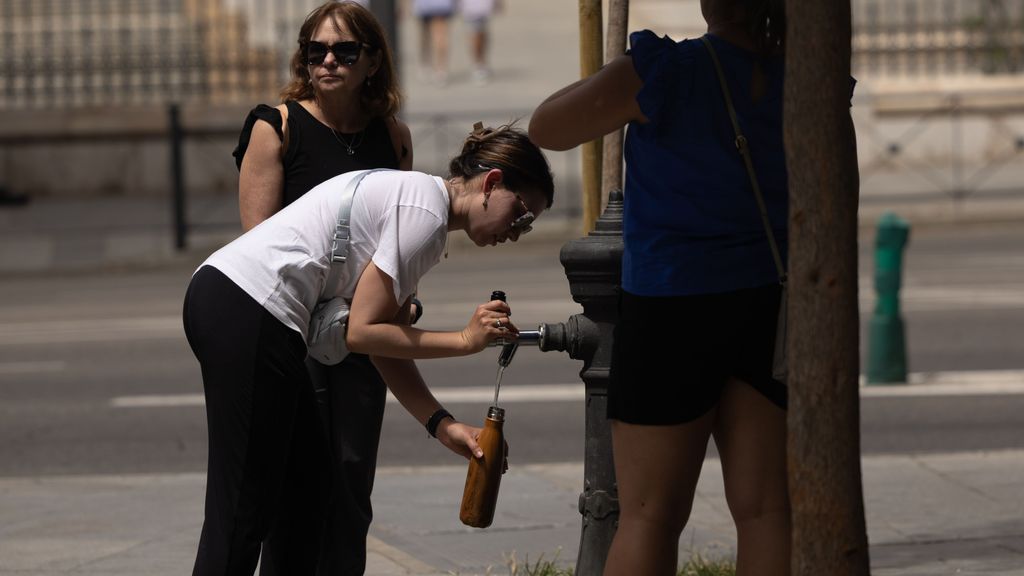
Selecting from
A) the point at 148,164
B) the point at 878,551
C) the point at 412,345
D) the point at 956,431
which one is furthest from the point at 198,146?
the point at 412,345

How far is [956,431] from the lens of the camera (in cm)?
820

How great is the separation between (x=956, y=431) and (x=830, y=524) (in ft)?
17.2

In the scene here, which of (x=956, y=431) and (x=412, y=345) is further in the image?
(x=956, y=431)

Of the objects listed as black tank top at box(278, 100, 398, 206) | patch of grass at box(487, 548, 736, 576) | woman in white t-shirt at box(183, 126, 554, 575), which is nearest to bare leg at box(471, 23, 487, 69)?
patch of grass at box(487, 548, 736, 576)

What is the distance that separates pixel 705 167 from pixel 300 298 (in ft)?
3.30

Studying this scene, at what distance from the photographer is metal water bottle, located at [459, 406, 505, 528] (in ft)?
12.7

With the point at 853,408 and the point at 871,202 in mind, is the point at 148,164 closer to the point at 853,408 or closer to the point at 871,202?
the point at 871,202

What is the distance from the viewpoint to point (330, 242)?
3822 millimetres

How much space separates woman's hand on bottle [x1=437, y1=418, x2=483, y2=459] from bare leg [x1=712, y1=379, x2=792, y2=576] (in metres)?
0.65

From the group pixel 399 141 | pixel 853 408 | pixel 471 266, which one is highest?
pixel 399 141

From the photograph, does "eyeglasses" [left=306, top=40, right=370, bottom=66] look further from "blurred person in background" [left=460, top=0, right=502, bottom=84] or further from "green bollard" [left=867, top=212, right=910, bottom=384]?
"blurred person in background" [left=460, top=0, right=502, bottom=84]

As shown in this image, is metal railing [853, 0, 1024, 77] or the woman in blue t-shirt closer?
the woman in blue t-shirt

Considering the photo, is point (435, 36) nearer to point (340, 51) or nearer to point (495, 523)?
point (495, 523)

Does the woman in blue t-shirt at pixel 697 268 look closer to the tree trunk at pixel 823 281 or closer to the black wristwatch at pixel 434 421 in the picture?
the tree trunk at pixel 823 281
